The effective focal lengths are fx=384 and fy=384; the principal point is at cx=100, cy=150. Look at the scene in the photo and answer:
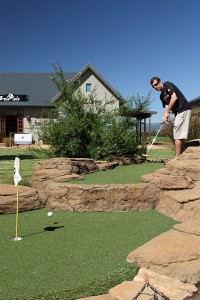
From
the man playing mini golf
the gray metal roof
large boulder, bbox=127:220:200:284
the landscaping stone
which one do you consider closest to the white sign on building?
the gray metal roof

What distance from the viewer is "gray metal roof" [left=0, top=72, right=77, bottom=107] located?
101ft

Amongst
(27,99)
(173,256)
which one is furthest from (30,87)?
(173,256)

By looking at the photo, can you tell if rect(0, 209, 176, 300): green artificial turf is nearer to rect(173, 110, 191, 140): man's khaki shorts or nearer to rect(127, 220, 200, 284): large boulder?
rect(127, 220, 200, 284): large boulder

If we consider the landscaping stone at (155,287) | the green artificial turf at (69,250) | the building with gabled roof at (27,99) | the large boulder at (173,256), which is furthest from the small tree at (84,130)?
the building with gabled roof at (27,99)

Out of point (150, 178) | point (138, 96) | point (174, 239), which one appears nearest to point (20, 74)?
point (138, 96)

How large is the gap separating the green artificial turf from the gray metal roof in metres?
25.5

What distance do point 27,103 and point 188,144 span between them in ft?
75.7

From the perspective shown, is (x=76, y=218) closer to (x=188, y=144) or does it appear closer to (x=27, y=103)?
(x=188, y=144)

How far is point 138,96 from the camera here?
11461mm

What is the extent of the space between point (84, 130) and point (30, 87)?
23.7 m

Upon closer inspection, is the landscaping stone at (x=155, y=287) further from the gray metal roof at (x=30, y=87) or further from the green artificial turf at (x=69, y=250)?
the gray metal roof at (x=30, y=87)

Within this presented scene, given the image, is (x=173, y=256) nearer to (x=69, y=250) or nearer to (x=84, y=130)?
(x=69, y=250)

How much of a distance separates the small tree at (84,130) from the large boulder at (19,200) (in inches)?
153

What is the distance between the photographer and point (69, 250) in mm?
4047
